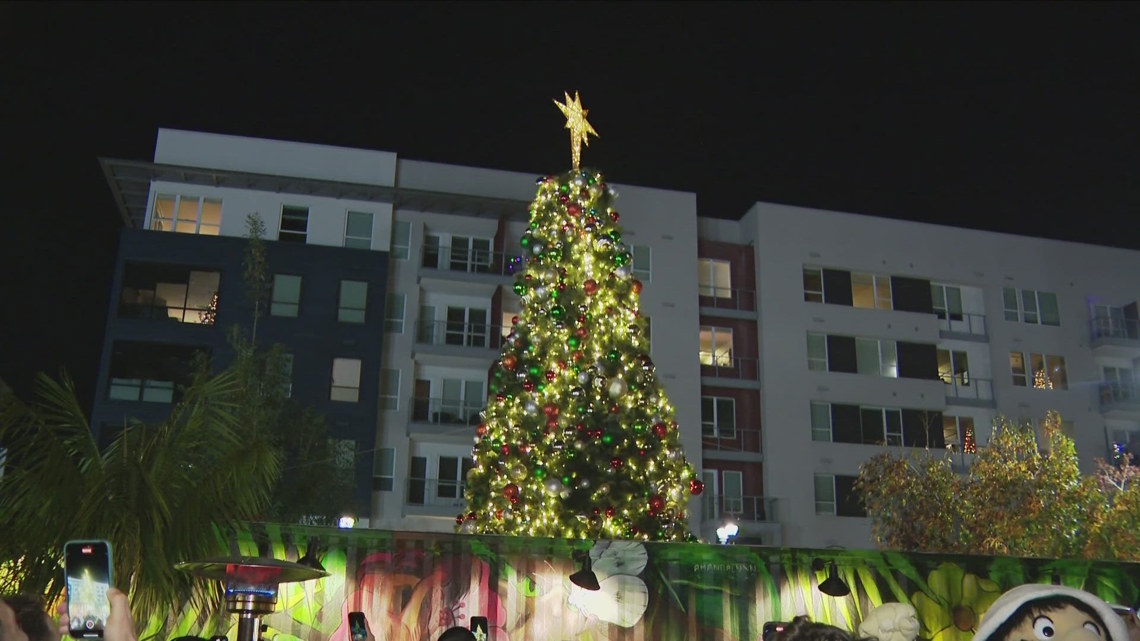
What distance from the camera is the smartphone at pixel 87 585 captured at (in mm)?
4891

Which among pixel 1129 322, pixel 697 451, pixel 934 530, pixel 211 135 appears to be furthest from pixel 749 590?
pixel 1129 322

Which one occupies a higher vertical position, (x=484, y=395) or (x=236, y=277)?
(x=236, y=277)

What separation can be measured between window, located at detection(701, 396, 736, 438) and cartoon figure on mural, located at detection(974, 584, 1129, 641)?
29065 millimetres

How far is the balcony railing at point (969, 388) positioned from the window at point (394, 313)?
715 inches

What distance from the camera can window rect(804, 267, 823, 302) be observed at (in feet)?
110

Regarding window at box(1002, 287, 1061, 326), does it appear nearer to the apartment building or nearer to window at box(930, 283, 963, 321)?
the apartment building

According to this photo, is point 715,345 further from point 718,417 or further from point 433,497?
point 433,497

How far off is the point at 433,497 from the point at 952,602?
19.5 meters

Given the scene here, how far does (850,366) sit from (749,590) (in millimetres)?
23393

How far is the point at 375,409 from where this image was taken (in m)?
28.8

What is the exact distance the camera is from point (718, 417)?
3197cm

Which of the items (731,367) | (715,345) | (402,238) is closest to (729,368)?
(731,367)

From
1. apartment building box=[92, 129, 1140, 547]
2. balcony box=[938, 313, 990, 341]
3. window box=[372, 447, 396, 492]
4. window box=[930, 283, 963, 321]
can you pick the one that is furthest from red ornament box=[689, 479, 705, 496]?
window box=[930, 283, 963, 321]

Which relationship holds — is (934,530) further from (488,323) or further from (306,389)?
(306,389)
